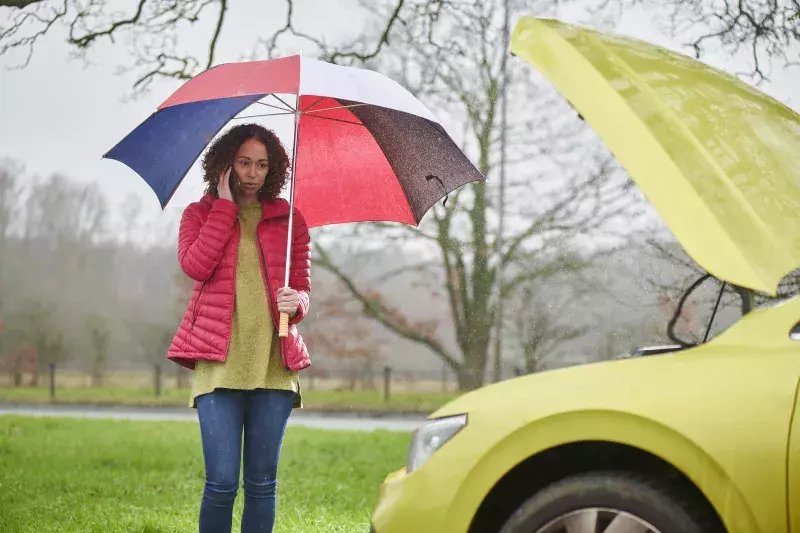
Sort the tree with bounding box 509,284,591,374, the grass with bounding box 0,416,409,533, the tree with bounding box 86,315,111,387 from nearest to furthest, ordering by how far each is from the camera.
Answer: the grass with bounding box 0,416,409,533, the tree with bounding box 509,284,591,374, the tree with bounding box 86,315,111,387

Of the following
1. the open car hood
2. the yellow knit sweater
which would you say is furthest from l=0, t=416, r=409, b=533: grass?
the open car hood

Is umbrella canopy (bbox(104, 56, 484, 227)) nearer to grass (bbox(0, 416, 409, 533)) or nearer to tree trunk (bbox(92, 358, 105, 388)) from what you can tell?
grass (bbox(0, 416, 409, 533))

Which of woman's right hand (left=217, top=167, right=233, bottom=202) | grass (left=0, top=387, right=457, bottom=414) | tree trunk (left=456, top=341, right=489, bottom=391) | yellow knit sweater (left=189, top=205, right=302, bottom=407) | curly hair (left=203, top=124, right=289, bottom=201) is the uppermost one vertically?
curly hair (left=203, top=124, right=289, bottom=201)

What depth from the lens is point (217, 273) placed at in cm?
340

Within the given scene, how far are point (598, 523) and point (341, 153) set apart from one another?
2.41 m

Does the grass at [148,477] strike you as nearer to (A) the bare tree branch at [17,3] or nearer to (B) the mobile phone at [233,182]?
(B) the mobile phone at [233,182]

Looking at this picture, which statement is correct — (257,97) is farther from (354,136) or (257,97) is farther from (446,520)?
(446,520)

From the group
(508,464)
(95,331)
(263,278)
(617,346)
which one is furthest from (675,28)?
(95,331)

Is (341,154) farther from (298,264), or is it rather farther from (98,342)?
(98,342)

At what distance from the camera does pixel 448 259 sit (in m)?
13.5

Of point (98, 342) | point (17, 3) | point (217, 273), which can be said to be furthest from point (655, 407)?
point (98, 342)

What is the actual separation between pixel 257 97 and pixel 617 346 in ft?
31.8

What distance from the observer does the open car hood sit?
2393mm

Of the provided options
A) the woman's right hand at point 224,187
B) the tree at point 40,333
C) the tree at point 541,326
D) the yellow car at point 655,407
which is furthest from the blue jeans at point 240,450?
the tree at point 40,333
